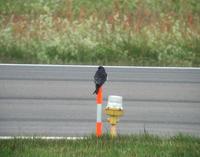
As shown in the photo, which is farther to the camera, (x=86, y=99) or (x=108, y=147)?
(x=86, y=99)

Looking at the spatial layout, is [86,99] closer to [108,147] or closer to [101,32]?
[108,147]

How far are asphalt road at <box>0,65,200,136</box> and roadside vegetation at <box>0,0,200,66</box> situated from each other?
2.53 metres

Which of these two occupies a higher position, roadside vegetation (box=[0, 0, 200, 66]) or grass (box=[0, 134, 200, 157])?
roadside vegetation (box=[0, 0, 200, 66])

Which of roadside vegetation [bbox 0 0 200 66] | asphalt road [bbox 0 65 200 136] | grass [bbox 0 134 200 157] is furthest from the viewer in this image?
roadside vegetation [bbox 0 0 200 66]

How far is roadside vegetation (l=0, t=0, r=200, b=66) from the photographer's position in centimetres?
2273

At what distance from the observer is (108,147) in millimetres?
9891

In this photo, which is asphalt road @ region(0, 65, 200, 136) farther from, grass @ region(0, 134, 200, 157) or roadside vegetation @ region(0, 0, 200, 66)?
roadside vegetation @ region(0, 0, 200, 66)

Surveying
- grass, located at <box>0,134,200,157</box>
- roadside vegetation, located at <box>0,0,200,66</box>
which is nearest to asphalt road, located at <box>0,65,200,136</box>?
grass, located at <box>0,134,200,157</box>

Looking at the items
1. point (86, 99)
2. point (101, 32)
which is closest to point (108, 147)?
point (86, 99)

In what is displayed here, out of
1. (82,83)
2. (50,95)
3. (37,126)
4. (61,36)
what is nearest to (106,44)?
(61,36)

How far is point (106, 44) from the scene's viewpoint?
23.7 meters

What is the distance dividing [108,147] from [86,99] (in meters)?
5.24

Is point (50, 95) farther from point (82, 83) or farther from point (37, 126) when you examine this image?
point (37, 126)

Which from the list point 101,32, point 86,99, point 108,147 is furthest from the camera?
point 101,32
